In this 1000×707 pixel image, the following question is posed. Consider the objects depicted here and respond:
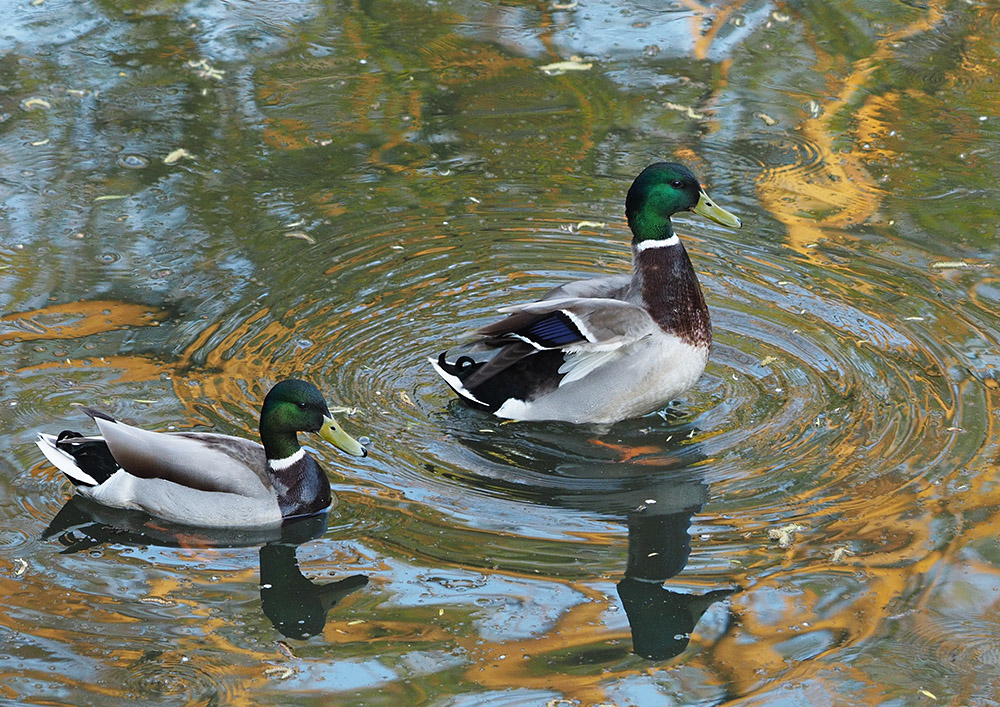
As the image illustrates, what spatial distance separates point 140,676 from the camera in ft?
15.9

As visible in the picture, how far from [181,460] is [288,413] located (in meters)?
0.47

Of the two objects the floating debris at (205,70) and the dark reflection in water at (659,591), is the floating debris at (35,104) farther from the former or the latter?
the dark reflection in water at (659,591)

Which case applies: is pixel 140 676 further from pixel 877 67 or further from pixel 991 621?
pixel 877 67

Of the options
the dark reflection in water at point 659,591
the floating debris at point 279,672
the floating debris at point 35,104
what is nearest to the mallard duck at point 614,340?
the dark reflection in water at point 659,591

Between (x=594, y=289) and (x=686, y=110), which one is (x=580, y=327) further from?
(x=686, y=110)

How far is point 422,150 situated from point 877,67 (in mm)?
3563

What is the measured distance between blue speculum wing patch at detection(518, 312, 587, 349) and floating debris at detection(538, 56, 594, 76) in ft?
13.6

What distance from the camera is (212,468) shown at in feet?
18.8

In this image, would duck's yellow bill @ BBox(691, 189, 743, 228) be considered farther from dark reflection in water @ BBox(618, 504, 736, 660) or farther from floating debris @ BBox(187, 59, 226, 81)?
floating debris @ BBox(187, 59, 226, 81)

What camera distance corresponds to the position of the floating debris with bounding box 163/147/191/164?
8891mm

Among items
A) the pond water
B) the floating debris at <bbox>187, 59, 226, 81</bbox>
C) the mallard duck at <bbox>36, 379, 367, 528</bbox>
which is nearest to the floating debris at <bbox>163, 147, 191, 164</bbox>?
the pond water

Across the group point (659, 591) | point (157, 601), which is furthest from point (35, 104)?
point (659, 591)

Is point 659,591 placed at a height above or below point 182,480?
below

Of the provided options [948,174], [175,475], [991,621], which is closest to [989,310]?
[948,174]
